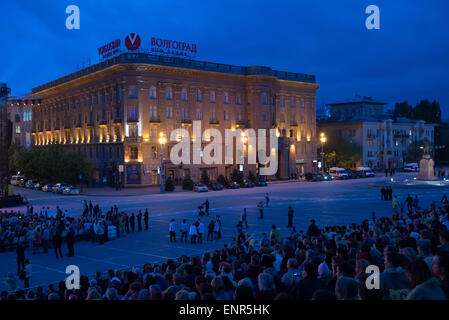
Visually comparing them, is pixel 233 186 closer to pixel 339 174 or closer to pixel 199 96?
pixel 199 96

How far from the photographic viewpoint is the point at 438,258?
662cm

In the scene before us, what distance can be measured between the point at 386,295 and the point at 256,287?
9.16 feet

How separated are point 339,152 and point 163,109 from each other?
45.9 meters

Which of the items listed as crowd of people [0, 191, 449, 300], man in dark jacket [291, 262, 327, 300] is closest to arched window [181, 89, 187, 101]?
crowd of people [0, 191, 449, 300]

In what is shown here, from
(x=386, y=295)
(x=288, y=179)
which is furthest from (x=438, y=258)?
(x=288, y=179)

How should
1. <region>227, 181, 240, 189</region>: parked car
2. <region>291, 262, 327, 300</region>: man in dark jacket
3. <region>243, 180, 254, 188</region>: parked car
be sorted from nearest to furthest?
<region>291, 262, 327, 300</region>: man in dark jacket < <region>227, 181, 240, 189</region>: parked car < <region>243, 180, 254, 188</region>: parked car

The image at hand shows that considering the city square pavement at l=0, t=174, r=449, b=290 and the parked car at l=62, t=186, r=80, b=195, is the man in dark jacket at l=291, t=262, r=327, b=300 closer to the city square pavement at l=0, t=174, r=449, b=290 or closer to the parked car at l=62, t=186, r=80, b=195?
the city square pavement at l=0, t=174, r=449, b=290

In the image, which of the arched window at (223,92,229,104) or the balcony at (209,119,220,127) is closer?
the balcony at (209,119,220,127)

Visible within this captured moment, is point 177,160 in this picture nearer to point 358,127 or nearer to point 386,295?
point 358,127

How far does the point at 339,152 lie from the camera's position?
335 ft

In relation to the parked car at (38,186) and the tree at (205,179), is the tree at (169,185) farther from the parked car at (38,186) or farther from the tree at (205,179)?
the parked car at (38,186)

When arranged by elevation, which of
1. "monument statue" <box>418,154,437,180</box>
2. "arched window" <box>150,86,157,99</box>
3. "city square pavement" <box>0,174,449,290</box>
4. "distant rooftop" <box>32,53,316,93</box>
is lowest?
"city square pavement" <box>0,174,449,290</box>

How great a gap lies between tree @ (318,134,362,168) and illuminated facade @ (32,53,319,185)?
7250mm

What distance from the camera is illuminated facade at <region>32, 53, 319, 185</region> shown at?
70.6 meters
